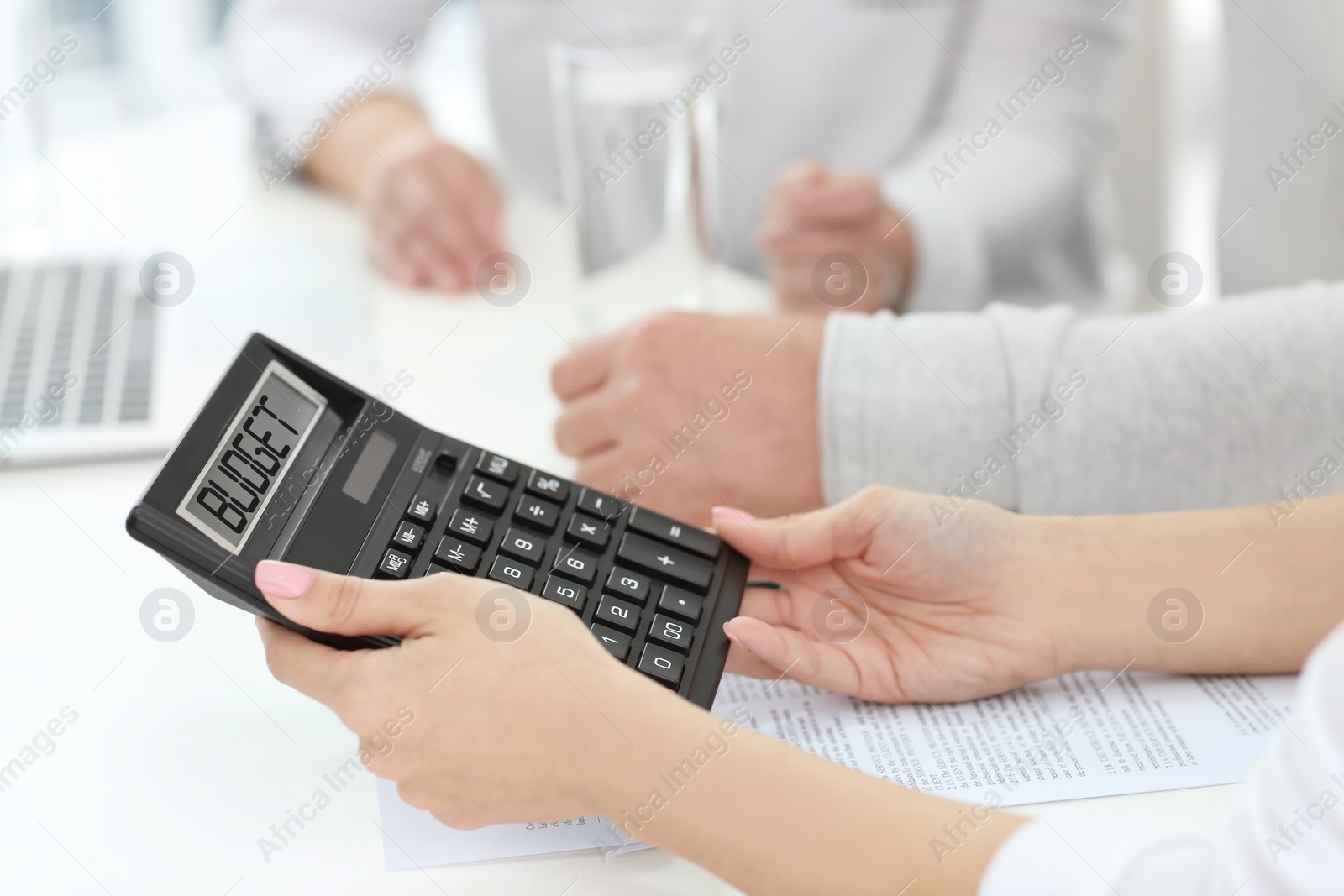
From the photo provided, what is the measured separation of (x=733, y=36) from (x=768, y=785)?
824 mm

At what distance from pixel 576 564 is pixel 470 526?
0.05 m

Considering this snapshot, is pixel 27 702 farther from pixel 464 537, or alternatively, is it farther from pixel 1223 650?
pixel 1223 650

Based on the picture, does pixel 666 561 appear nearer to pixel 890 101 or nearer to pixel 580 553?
pixel 580 553

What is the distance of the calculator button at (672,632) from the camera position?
0.45 meters

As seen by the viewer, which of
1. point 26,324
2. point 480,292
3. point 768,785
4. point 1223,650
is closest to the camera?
point 768,785

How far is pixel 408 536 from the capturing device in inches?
18.1

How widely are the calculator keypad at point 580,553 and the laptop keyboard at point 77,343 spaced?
1.04ft

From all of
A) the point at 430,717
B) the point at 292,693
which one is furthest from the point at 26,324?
the point at 430,717

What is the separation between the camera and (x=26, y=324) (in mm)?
763

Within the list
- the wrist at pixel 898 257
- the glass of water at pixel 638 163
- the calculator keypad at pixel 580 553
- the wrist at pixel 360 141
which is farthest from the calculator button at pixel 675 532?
the wrist at pixel 360 141

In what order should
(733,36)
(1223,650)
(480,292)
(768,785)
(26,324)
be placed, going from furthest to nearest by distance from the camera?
(733,36) < (480,292) < (26,324) < (1223,650) < (768,785)

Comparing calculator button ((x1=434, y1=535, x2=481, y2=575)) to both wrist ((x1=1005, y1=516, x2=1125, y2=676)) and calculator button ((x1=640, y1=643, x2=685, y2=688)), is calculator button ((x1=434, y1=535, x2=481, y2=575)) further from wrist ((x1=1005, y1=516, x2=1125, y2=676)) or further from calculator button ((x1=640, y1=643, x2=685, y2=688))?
wrist ((x1=1005, y1=516, x2=1125, y2=676))

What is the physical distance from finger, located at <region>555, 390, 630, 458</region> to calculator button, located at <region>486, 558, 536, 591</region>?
185mm

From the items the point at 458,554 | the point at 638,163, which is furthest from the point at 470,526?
the point at 638,163
